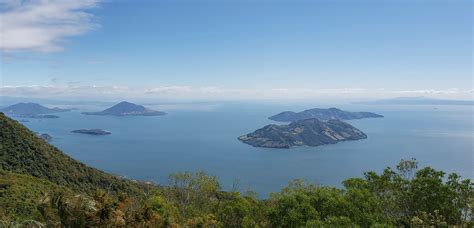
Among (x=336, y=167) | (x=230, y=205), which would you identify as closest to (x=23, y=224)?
(x=230, y=205)

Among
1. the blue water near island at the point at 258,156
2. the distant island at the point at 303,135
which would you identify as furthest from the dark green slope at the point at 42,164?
the distant island at the point at 303,135

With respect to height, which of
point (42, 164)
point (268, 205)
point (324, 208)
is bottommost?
point (42, 164)

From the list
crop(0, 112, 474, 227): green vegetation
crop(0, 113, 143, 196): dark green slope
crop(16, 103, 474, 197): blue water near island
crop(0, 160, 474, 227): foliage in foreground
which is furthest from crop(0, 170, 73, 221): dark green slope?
crop(16, 103, 474, 197): blue water near island

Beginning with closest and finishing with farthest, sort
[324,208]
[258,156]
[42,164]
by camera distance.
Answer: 1. [324,208]
2. [42,164]
3. [258,156]

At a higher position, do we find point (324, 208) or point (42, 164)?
point (324, 208)

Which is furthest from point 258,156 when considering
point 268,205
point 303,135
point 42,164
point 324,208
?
point 324,208

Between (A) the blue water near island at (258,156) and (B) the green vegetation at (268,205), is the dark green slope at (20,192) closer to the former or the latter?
(B) the green vegetation at (268,205)

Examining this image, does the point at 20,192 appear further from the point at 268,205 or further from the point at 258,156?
the point at 258,156

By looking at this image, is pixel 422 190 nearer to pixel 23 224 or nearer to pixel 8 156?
pixel 23 224
